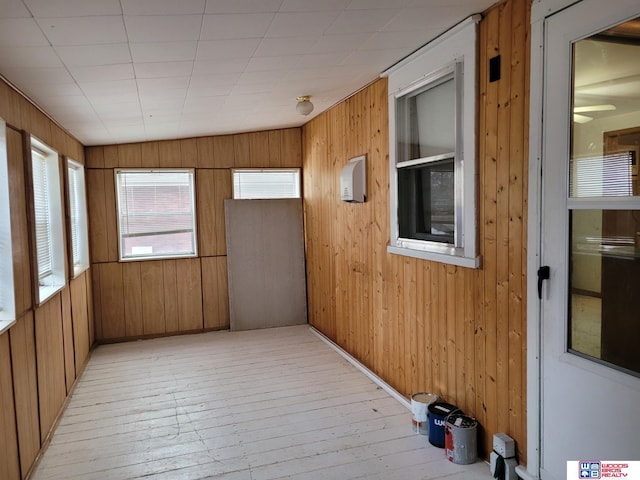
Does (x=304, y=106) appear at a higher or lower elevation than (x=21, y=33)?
higher

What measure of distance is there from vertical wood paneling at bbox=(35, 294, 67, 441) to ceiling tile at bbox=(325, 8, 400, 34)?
257 centimetres

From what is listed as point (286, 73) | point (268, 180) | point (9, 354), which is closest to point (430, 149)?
point (286, 73)

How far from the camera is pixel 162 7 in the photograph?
1.94 m

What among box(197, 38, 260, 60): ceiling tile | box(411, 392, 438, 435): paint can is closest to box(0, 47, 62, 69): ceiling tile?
box(197, 38, 260, 60): ceiling tile

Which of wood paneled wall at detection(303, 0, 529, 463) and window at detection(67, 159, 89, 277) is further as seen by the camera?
window at detection(67, 159, 89, 277)

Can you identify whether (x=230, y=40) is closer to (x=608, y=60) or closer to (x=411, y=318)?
(x=608, y=60)

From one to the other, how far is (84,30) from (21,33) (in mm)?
251

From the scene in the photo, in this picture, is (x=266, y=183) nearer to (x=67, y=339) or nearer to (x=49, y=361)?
(x=67, y=339)

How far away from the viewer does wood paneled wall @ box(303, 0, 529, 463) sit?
2.34 meters

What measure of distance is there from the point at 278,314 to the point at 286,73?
11.2 ft

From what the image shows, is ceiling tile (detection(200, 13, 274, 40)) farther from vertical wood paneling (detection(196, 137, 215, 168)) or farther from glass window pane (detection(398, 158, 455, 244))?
vertical wood paneling (detection(196, 137, 215, 168))

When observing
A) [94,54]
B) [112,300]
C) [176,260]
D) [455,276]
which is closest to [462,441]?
[455,276]

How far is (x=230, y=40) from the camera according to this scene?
2469 millimetres

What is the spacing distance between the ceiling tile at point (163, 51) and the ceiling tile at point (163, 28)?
0.24 ft
